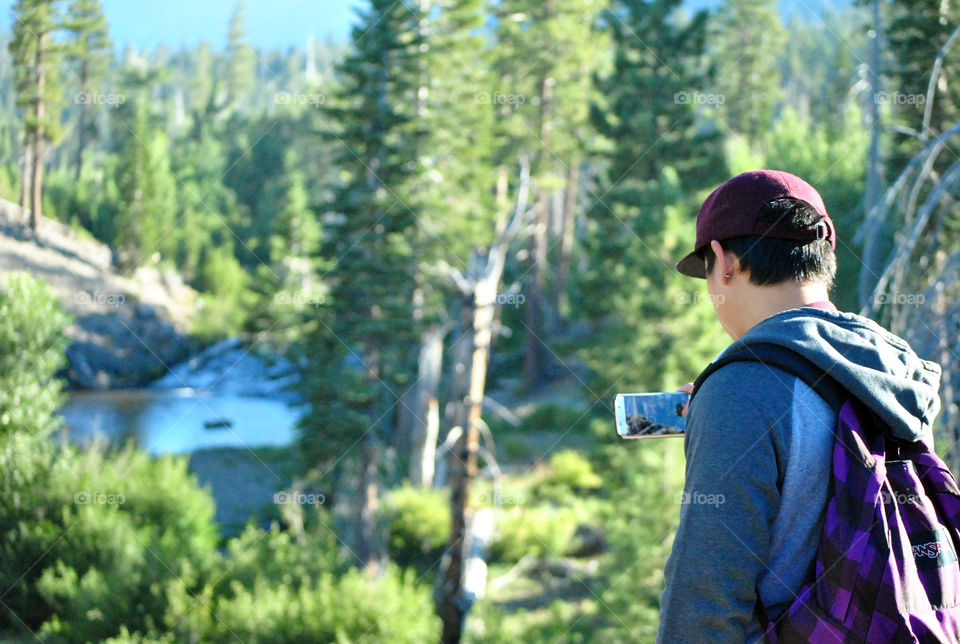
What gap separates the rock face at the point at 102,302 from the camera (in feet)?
18.6

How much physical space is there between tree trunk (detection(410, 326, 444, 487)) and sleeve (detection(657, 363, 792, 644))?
1762 centimetres

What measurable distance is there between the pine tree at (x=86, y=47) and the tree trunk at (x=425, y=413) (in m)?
12.9

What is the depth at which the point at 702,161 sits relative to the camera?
1997cm

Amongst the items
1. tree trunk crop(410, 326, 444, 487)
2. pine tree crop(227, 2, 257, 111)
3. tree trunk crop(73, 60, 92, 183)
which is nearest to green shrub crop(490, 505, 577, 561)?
tree trunk crop(410, 326, 444, 487)

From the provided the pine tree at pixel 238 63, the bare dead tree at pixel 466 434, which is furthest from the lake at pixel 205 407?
the pine tree at pixel 238 63

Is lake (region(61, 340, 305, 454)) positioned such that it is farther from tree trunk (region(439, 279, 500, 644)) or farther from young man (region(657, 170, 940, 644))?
young man (region(657, 170, 940, 644))

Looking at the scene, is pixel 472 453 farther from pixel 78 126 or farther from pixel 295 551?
pixel 78 126

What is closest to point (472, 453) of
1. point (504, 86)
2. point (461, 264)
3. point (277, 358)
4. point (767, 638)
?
point (461, 264)

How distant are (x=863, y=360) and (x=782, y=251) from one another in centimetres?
25

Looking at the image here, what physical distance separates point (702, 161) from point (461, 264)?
→ 23.8 ft

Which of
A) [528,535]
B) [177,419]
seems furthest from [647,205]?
[177,419]

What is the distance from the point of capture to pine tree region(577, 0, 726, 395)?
17.1 metres

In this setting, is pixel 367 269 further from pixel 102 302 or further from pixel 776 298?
pixel 776 298

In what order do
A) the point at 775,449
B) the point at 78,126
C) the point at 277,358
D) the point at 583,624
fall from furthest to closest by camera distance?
the point at 277,358
the point at 583,624
the point at 78,126
the point at 775,449
